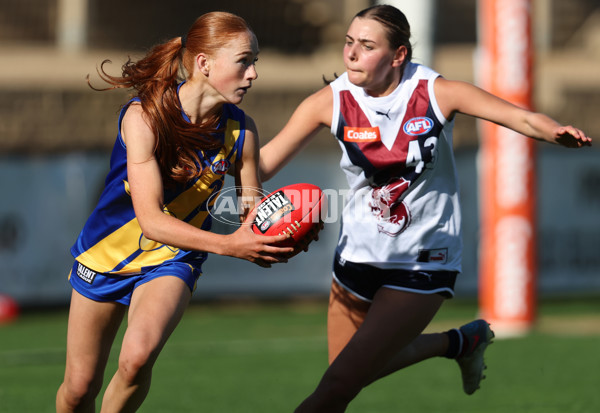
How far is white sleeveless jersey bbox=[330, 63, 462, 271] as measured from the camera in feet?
15.7

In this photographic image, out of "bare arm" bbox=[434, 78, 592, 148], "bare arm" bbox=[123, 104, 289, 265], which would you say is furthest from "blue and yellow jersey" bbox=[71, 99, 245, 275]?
"bare arm" bbox=[434, 78, 592, 148]

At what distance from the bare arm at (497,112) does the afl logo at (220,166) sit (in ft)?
3.53

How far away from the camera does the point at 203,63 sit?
456cm

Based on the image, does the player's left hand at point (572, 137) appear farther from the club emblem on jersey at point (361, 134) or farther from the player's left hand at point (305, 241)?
the player's left hand at point (305, 241)

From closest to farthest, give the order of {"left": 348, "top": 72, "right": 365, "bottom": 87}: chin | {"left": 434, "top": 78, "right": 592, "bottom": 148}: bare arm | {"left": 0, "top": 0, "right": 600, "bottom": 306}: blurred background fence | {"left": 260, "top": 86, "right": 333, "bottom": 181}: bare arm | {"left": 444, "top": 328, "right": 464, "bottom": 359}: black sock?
{"left": 434, "top": 78, "right": 592, "bottom": 148}: bare arm < {"left": 348, "top": 72, "right": 365, "bottom": 87}: chin < {"left": 260, "top": 86, "right": 333, "bottom": 181}: bare arm < {"left": 444, "top": 328, "right": 464, "bottom": 359}: black sock < {"left": 0, "top": 0, "right": 600, "bottom": 306}: blurred background fence

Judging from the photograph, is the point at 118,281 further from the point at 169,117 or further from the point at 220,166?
the point at 169,117

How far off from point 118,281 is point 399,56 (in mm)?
1751

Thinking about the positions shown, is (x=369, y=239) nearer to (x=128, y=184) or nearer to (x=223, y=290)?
(x=128, y=184)

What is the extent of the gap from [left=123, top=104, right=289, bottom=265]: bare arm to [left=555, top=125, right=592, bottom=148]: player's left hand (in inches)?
52.7

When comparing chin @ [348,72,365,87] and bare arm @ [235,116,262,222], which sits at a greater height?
chin @ [348,72,365,87]

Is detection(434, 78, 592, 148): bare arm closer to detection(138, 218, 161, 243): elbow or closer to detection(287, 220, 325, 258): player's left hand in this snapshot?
detection(287, 220, 325, 258): player's left hand

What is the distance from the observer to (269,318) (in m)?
13.8

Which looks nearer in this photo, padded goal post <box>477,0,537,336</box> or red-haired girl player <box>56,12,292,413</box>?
red-haired girl player <box>56,12,292,413</box>

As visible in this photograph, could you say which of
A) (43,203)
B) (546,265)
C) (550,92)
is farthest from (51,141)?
(550,92)
